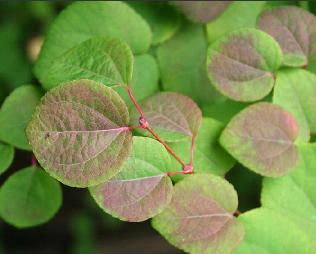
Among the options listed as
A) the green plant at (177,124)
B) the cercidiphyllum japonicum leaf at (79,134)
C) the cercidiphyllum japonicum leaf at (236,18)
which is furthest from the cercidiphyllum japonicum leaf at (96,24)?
the cercidiphyllum japonicum leaf at (79,134)

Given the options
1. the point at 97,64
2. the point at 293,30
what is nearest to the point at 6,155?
the point at 97,64

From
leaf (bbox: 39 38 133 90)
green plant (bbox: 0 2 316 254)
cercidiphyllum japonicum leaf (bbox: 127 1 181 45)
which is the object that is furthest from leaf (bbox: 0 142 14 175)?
cercidiphyllum japonicum leaf (bbox: 127 1 181 45)

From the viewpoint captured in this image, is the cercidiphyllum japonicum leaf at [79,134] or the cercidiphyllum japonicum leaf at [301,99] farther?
the cercidiphyllum japonicum leaf at [301,99]

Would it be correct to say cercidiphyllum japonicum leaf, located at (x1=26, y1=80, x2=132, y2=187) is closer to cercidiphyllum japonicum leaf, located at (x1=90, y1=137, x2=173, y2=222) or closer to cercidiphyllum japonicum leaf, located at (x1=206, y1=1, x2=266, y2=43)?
cercidiphyllum japonicum leaf, located at (x1=90, y1=137, x2=173, y2=222)

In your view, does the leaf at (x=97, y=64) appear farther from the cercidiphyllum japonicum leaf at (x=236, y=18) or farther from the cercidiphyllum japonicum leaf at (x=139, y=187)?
the cercidiphyllum japonicum leaf at (x=236, y=18)

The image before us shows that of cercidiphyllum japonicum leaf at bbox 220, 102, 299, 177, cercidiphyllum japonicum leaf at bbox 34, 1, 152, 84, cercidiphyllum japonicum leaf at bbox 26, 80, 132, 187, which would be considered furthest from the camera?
cercidiphyllum japonicum leaf at bbox 34, 1, 152, 84

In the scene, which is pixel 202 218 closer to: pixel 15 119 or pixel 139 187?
pixel 139 187
